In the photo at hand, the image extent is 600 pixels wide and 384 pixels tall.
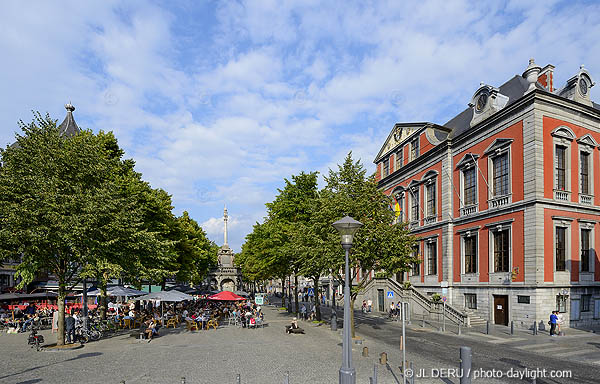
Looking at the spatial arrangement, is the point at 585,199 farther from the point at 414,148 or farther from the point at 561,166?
the point at 414,148

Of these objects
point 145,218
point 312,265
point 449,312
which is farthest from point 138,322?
point 449,312

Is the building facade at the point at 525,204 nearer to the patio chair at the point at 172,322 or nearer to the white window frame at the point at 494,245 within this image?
the white window frame at the point at 494,245

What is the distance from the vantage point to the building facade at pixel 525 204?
2735 centimetres

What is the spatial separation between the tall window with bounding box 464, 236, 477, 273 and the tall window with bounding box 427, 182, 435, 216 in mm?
5754

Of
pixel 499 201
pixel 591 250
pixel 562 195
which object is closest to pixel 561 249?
pixel 591 250

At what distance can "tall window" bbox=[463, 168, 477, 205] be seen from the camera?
112 feet

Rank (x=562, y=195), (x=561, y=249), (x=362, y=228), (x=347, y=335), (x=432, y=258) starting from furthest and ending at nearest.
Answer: (x=432, y=258), (x=562, y=195), (x=561, y=249), (x=362, y=228), (x=347, y=335)

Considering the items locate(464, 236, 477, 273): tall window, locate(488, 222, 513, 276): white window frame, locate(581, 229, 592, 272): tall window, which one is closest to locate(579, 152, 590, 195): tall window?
locate(581, 229, 592, 272): tall window

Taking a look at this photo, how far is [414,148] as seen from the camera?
4372 centimetres

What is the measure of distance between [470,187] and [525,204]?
6.79m

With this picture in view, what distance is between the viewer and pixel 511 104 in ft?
96.1

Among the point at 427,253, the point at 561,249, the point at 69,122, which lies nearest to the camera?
the point at 561,249

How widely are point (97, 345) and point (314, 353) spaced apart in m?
11.8

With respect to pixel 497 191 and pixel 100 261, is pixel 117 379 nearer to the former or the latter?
pixel 100 261
